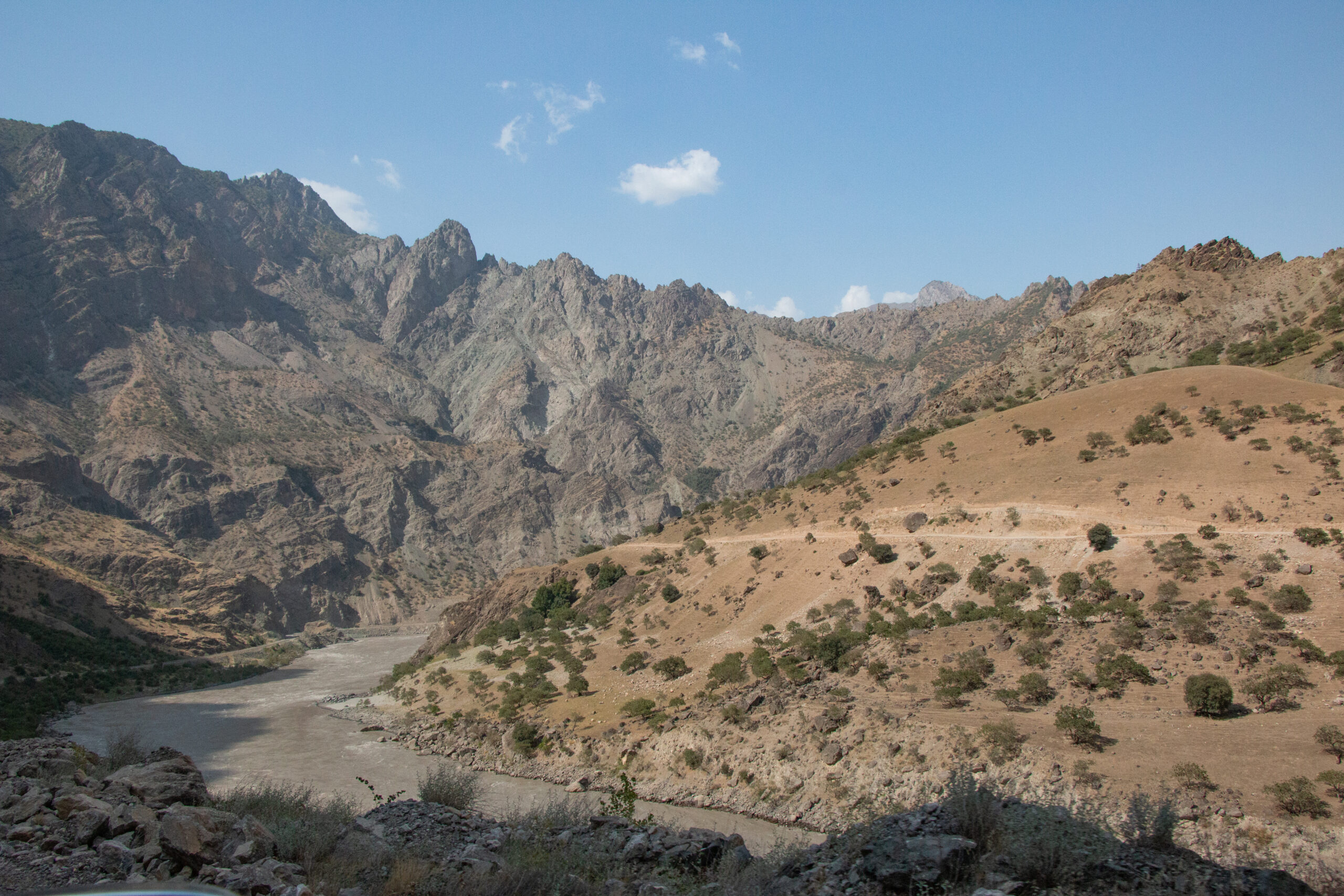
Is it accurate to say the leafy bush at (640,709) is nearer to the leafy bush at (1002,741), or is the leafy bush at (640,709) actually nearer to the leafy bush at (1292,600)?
the leafy bush at (1002,741)

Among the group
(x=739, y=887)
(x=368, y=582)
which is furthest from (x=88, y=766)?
(x=368, y=582)

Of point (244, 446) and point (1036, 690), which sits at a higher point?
point (244, 446)

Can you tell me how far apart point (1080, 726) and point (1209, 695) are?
4.22 metres

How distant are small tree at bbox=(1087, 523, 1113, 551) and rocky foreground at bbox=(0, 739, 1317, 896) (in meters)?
27.3

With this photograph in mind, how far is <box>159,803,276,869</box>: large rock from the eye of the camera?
27.0ft

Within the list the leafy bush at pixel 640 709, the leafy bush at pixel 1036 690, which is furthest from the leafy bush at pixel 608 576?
the leafy bush at pixel 1036 690

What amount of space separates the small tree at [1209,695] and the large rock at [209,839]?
2570cm

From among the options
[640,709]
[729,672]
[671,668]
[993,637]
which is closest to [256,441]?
[671,668]

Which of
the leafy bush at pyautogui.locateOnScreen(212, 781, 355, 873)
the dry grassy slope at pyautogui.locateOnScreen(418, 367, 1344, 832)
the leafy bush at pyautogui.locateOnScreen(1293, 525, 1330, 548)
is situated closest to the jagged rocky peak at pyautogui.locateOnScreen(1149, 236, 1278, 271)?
the dry grassy slope at pyautogui.locateOnScreen(418, 367, 1344, 832)

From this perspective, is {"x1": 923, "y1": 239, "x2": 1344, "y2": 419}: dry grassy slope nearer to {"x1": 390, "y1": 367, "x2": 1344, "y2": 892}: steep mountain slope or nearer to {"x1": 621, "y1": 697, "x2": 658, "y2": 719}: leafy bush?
{"x1": 390, "y1": 367, "x2": 1344, "y2": 892}: steep mountain slope

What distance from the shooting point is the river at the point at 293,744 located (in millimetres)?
26422

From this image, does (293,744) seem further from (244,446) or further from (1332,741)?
(244,446)

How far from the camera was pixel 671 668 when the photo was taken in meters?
37.4

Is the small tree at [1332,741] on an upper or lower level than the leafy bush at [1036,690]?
upper
